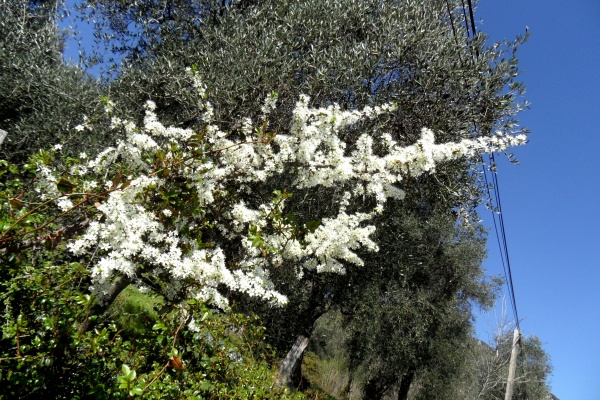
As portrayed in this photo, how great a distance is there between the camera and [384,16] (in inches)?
285

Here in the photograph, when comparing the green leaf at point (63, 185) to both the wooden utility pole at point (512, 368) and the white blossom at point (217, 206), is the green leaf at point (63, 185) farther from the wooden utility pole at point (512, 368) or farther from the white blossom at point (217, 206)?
the wooden utility pole at point (512, 368)

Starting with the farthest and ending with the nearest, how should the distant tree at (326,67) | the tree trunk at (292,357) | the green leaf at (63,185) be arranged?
the tree trunk at (292,357) → the distant tree at (326,67) → the green leaf at (63,185)

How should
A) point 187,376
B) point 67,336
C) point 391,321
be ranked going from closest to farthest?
point 67,336, point 187,376, point 391,321

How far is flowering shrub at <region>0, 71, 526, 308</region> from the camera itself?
2.80 meters

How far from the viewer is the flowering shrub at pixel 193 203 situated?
9.19 feet

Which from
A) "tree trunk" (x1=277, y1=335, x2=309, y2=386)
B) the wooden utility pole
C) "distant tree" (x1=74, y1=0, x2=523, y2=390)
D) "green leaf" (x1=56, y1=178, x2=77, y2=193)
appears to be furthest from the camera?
the wooden utility pole

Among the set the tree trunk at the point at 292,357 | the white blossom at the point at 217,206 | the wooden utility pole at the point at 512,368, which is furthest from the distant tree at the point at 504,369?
the white blossom at the point at 217,206

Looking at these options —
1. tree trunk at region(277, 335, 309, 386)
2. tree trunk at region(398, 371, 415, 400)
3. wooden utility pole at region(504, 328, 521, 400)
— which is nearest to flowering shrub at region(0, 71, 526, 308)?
tree trunk at region(277, 335, 309, 386)

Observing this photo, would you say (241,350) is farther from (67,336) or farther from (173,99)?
(173,99)

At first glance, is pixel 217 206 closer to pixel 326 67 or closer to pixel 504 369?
pixel 326 67

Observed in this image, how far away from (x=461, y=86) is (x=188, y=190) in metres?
5.41

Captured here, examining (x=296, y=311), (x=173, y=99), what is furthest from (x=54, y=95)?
(x=296, y=311)

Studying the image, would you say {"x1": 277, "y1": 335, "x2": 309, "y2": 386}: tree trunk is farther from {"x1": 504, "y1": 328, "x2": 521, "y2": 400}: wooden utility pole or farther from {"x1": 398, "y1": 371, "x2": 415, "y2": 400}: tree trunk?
{"x1": 504, "y1": 328, "x2": 521, "y2": 400}: wooden utility pole

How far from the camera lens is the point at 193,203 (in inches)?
123
